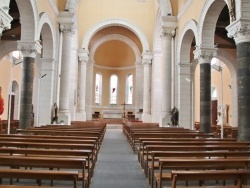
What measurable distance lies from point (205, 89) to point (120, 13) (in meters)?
13.4

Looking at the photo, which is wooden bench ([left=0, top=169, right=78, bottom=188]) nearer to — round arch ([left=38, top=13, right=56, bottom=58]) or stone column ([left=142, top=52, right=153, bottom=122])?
round arch ([left=38, top=13, right=56, bottom=58])

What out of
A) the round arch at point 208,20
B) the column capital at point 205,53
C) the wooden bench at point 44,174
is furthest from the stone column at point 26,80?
the wooden bench at point 44,174

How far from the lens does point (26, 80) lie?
37.6ft

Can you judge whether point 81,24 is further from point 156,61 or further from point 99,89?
point 99,89

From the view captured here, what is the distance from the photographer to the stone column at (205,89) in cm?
1160

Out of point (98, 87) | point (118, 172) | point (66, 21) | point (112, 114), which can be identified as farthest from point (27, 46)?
point (98, 87)

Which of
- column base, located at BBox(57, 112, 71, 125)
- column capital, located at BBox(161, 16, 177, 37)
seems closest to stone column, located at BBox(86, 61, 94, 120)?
column base, located at BBox(57, 112, 71, 125)

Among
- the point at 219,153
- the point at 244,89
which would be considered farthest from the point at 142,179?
the point at 244,89

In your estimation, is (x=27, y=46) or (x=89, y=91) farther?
(x=89, y=91)

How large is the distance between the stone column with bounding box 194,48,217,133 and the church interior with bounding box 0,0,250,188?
0.14ft

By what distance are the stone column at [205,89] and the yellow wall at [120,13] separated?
1134 centimetres

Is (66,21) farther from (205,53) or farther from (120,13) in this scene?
(120,13)

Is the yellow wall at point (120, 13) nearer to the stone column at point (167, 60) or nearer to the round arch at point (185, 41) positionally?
the stone column at point (167, 60)

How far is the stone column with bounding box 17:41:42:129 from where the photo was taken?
1130cm
